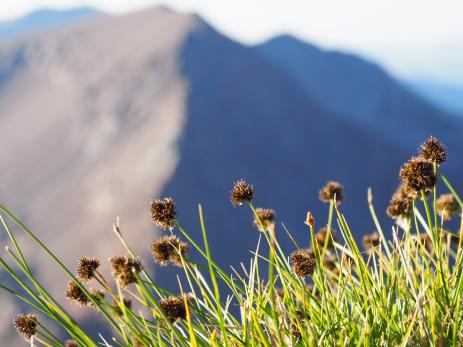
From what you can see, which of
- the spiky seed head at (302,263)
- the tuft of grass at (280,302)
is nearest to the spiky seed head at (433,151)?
the tuft of grass at (280,302)

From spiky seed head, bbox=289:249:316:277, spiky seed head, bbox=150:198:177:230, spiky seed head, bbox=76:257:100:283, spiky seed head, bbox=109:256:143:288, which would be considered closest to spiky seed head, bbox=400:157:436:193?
spiky seed head, bbox=289:249:316:277

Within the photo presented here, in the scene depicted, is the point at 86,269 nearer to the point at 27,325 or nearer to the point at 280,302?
the point at 27,325

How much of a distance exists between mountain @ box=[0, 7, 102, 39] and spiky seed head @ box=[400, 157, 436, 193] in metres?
154

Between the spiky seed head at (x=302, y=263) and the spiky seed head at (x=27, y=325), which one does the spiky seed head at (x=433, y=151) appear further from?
the spiky seed head at (x=27, y=325)

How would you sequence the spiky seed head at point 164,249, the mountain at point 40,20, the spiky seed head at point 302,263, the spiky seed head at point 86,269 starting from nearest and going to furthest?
the spiky seed head at point 86,269 → the spiky seed head at point 302,263 → the spiky seed head at point 164,249 → the mountain at point 40,20

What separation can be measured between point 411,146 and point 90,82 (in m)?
50.1

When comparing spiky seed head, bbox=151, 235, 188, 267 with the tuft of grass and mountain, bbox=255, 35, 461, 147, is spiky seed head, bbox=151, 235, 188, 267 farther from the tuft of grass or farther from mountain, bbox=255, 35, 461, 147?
mountain, bbox=255, 35, 461, 147

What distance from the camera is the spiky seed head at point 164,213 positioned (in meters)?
1.62

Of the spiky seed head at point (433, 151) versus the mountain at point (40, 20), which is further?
the mountain at point (40, 20)

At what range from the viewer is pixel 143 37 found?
10044 cm

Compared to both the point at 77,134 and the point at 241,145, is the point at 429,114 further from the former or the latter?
the point at 77,134

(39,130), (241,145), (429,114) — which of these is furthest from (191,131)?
(429,114)

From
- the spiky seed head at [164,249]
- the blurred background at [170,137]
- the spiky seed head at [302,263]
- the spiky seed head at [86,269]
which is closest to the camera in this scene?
the spiky seed head at [86,269]

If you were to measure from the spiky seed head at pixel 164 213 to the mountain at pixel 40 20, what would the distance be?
154 metres
